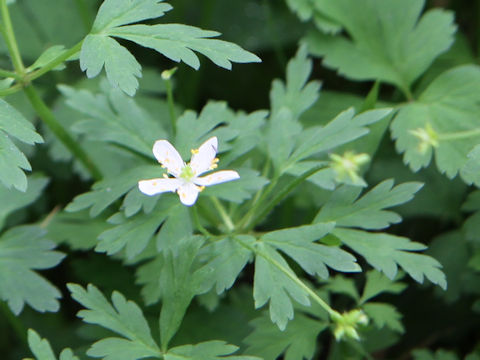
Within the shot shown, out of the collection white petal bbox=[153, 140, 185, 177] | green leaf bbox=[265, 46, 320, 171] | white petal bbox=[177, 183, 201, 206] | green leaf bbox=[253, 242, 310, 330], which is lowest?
green leaf bbox=[253, 242, 310, 330]

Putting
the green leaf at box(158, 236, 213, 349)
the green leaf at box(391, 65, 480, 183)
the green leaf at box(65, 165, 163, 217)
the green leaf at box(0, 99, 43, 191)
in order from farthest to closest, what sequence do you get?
the green leaf at box(391, 65, 480, 183) → the green leaf at box(65, 165, 163, 217) → the green leaf at box(158, 236, 213, 349) → the green leaf at box(0, 99, 43, 191)

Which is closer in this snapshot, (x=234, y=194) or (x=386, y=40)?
(x=234, y=194)

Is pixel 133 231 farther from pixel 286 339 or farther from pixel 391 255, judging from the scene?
pixel 391 255

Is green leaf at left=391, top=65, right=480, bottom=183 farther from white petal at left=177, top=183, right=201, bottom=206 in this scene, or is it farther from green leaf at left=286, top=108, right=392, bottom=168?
white petal at left=177, top=183, right=201, bottom=206

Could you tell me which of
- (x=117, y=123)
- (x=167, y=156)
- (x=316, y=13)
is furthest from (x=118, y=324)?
(x=316, y=13)

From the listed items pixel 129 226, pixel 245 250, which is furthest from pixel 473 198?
pixel 129 226

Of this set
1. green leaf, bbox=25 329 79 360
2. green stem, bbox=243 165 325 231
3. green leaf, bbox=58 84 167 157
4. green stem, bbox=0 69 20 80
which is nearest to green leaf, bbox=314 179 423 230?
green stem, bbox=243 165 325 231

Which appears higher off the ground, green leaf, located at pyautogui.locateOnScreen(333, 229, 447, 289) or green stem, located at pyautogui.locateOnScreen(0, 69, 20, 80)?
green stem, located at pyautogui.locateOnScreen(0, 69, 20, 80)
